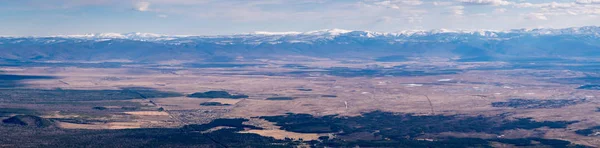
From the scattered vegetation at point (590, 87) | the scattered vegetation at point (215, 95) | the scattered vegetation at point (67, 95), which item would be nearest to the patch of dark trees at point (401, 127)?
the scattered vegetation at point (215, 95)

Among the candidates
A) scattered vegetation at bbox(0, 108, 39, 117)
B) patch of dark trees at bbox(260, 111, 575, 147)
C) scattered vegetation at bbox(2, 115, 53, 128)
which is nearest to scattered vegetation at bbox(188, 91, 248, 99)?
patch of dark trees at bbox(260, 111, 575, 147)

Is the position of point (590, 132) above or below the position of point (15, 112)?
below

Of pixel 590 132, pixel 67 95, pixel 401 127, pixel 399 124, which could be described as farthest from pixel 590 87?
pixel 67 95

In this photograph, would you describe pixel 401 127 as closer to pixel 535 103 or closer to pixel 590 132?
pixel 590 132

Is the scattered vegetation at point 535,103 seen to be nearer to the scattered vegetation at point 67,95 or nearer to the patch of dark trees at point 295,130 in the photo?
the patch of dark trees at point 295,130

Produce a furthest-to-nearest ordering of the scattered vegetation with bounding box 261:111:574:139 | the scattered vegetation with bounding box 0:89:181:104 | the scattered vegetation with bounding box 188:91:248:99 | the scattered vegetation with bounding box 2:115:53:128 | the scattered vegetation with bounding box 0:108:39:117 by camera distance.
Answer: the scattered vegetation with bounding box 188:91:248:99 → the scattered vegetation with bounding box 0:89:181:104 → the scattered vegetation with bounding box 0:108:39:117 → the scattered vegetation with bounding box 2:115:53:128 → the scattered vegetation with bounding box 261:111:574:139

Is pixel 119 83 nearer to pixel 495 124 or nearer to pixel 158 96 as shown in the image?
pixel 158 96

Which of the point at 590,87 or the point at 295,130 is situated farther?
the point at 590,87

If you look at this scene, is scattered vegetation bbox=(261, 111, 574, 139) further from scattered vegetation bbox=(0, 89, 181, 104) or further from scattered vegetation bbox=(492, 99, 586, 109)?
scattered vegetation bbox=(0, 89, 181, 104)
